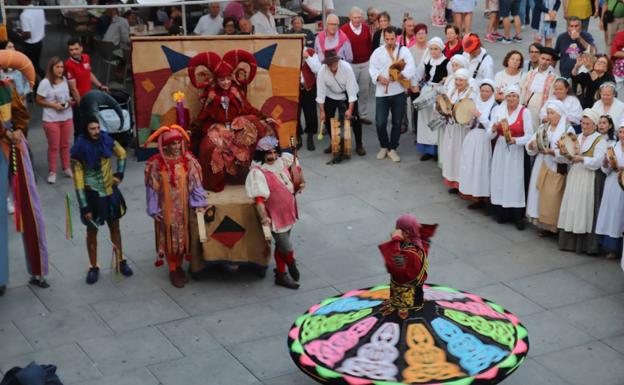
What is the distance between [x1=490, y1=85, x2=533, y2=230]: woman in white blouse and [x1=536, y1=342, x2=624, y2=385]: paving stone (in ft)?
9.54

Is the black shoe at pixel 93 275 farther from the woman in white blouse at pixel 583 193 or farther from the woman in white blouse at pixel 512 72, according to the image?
the woman in white blouse at pixel 512 72

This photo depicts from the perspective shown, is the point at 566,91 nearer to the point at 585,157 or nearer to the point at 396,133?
the point at 585,157

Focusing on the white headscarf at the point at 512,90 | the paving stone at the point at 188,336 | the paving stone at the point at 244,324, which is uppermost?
the white headscarf at the point at 512,90

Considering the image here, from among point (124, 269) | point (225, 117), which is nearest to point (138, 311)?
point (124, 269)

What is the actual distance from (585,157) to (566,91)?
1.08 meters

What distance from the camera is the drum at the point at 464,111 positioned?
1327 cm

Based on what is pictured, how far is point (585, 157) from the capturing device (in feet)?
39.2

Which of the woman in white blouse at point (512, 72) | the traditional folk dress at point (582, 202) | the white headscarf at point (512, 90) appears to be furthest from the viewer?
the woman in white blouse at point (512, 72)

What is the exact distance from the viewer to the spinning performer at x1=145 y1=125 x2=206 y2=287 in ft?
36.7

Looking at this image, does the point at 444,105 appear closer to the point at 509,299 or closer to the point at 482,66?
the point at 482,66

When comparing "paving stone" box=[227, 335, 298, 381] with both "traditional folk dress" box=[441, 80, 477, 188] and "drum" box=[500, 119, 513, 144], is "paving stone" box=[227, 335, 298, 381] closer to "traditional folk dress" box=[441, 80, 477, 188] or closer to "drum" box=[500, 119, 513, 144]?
"drum" box=[500, 119, 513, 144]

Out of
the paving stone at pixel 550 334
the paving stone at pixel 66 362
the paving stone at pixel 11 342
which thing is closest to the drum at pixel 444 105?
the paving stone at pixel 550 334

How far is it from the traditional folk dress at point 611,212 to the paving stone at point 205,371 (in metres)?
4.33

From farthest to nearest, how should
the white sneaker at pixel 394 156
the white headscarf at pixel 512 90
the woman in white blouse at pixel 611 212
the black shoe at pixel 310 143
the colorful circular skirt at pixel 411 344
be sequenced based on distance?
the black shoe at pixel 310 143 → the white sneaker at pixel 394 156 → the white headscarf at pixel 512 90 → the woman in white blouse at pixel 611 212 → the colorful circular skirt at pixel 411 344
